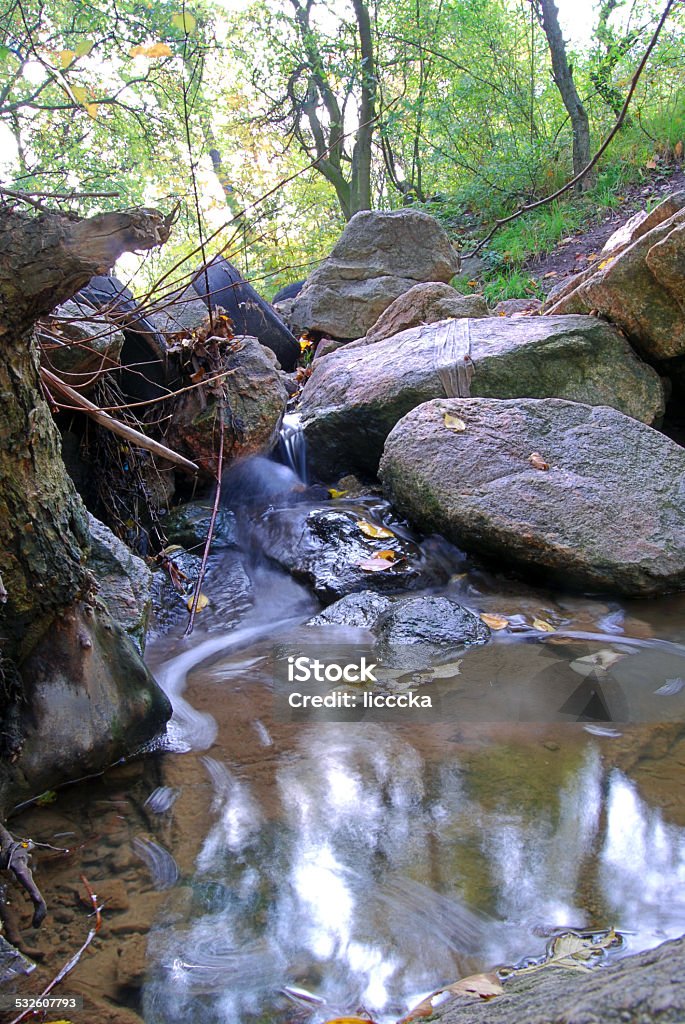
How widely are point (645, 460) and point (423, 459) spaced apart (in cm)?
126

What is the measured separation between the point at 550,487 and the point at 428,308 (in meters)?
3.15

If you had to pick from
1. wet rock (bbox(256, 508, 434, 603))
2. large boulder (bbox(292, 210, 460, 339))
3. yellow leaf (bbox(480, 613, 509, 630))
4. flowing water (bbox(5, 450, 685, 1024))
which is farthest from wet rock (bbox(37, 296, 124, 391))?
large boulder (bbox(292, 210, 460, 339))

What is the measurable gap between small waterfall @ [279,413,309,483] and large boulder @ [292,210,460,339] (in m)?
3.68

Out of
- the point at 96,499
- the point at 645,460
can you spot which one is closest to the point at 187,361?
the point at 96,499

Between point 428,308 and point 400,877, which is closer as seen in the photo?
point 400,877

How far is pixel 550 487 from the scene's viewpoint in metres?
3.97

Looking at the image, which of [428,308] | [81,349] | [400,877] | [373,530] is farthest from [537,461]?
[428,308]

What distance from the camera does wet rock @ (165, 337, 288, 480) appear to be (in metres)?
5.09

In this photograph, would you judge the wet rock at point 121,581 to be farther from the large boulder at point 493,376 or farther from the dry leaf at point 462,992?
the large boulder at point 493,376

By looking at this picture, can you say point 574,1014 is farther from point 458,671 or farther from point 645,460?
point 645,460

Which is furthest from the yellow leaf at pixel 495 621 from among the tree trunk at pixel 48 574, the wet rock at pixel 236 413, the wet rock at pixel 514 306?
the wet rock at pixel 514 306

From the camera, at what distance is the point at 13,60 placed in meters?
6.06

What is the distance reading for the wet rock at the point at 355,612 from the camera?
3.62 m

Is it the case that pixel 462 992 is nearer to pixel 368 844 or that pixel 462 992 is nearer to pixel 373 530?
A: pixel 368 844
